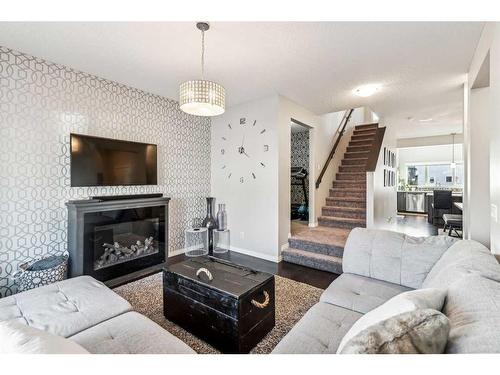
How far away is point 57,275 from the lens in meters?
2.48

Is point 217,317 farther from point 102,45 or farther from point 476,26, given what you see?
point 476,26

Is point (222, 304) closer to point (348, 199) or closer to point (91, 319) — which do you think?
point (91, 319)

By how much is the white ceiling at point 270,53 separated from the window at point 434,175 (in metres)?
6.60

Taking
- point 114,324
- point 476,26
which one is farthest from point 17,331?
point 476,26

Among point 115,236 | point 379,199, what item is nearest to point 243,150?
point 115,236

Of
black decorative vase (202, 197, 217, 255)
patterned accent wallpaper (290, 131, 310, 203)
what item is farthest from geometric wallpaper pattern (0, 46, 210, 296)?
patterned accent wallpaper (290, 131, 310, 203)

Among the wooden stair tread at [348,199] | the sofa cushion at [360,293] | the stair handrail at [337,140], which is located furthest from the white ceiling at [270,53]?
the sofa cushion at [360,293]

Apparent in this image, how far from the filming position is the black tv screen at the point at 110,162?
9.39 feet

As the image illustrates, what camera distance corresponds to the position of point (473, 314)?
2.68ft

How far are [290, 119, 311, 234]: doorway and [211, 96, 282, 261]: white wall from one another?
2388 mm

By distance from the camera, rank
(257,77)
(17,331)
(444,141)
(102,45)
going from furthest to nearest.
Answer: (444,141)
(257,77)
(102,45)
(17,331)

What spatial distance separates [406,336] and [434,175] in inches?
431
